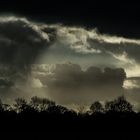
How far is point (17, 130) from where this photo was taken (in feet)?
454

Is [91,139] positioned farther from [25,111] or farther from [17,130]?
[25,111]

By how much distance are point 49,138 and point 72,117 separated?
69.8m

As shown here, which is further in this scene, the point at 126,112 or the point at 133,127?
the point at 126,112

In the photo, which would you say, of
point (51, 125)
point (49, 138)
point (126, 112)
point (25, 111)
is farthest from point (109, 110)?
point (49, 138)

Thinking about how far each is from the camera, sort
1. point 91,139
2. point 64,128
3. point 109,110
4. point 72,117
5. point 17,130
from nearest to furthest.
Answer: point 91,139
point 17,130
point 64,128
point 72,117
point 109,110

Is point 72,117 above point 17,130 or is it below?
above

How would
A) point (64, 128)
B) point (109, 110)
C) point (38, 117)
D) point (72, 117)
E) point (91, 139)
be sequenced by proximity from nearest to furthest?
point (91, 139) < point (64, 128) < point (38, 117) < point (72, 117) < point (109, 110)

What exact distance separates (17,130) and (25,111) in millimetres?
47549

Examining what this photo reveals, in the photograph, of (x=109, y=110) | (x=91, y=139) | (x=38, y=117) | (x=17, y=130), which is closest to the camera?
(x=91, y=139)

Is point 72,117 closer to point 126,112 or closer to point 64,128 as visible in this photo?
point 126,112

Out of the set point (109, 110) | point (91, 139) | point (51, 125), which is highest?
point (109, 110)

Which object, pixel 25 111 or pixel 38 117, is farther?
pixel 25 111

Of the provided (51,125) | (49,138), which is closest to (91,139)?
(49,138)

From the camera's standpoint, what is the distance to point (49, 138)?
365ft
